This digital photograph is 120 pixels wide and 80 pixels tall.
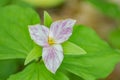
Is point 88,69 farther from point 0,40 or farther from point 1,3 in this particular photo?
point 1,3

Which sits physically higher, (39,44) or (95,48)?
(39,44)

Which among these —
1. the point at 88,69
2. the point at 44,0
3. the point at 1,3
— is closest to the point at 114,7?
the point at 44,0

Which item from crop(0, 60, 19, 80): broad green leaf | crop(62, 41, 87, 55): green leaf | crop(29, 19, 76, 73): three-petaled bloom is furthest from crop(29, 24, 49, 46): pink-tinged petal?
crop(0, 60, 19, 80): broad green leaf

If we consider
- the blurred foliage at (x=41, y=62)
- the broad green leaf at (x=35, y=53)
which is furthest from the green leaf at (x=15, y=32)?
the broad green leaf at (x=35, y=53)

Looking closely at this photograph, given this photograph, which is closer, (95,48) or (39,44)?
(39,44)

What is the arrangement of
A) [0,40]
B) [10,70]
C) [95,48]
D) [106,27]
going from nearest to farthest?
[0,40] < [95,48] < [10,70] < [106,27]

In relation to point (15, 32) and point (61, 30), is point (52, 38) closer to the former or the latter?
point (61, 30)

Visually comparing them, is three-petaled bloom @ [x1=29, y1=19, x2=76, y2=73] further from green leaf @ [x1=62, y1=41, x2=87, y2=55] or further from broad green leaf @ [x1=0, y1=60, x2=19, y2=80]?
broad green leaf @ [x1=0, y1=60, x2=19, y2=80]
